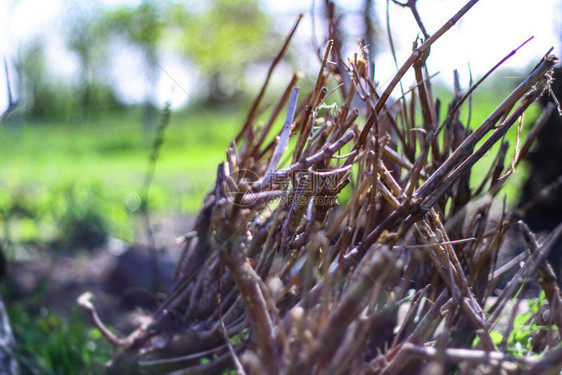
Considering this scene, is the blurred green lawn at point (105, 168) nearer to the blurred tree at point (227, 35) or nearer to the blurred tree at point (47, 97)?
the blurred tree at point (47, 97)

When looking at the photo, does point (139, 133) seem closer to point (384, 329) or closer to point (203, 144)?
point (203, 144)

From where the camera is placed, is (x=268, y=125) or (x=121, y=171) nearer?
(x=268, y=125)

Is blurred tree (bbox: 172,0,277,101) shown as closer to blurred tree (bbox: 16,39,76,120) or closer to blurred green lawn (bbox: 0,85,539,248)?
blurred green lawn (bbox: 0,85,539,248)

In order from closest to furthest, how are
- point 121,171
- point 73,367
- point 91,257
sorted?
point 73,367, point 91,257, point 121,171

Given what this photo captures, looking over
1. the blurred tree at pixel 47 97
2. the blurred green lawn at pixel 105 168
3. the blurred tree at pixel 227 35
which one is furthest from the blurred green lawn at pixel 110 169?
the blurred tree at pixel 227 35

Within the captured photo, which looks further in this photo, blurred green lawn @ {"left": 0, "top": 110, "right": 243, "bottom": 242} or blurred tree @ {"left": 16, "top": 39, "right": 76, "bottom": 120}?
blurred tree @ {"left": 16, "top": 39, "right": 76, "bottom": 120}

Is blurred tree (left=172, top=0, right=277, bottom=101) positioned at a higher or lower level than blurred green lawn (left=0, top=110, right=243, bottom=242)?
higher

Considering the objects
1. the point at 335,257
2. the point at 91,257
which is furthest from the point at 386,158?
the point at 91,257

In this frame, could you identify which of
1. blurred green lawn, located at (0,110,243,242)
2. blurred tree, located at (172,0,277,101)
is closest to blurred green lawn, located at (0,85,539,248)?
blurred green lawn, located at (0,110,243,242)
